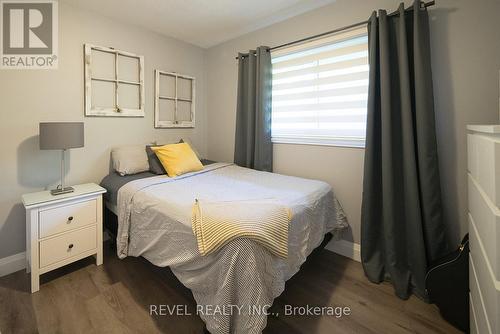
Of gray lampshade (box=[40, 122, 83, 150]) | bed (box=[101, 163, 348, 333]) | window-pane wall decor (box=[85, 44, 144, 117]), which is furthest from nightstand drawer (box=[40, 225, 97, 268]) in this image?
window-pane wall decor (box=[85, 44, 144, 117])

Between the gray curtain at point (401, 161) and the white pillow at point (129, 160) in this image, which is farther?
the white pillow at point (129, 160)

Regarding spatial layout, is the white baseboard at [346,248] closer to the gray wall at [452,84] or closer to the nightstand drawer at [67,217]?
the gray wall at [452,84]

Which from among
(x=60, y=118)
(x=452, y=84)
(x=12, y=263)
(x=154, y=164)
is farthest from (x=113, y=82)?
(x=452, y=84)

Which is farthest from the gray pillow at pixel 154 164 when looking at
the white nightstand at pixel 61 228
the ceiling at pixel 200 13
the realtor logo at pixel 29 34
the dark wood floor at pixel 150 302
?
the ceiling at pixel 200 13

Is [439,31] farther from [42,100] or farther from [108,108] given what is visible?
[42,100]

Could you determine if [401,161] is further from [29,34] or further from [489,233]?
[29,34]

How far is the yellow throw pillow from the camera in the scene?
7.59 feet

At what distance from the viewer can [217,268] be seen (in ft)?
3.85

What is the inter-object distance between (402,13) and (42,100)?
2.98 m

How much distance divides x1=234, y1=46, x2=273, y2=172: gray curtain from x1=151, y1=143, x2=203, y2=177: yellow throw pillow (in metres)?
0.66

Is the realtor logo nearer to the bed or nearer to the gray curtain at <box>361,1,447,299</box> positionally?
the bed

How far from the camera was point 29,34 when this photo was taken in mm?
2033

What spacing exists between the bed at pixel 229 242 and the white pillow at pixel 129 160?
107mm

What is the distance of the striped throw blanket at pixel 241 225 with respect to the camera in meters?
1.15
